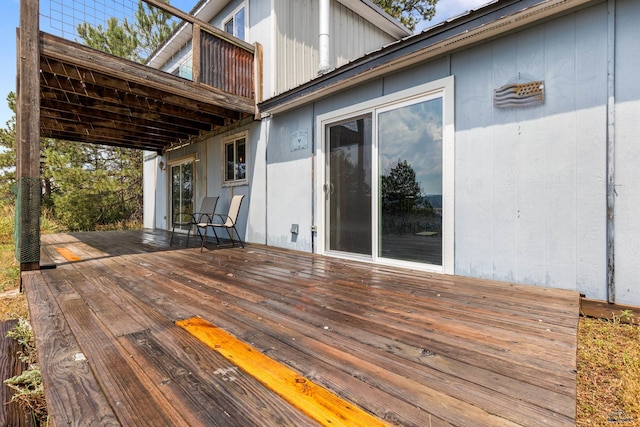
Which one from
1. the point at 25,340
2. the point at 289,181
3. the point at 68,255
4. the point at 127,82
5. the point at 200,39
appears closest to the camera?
the point at 25,340

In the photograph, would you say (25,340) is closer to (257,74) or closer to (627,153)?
(627,153)

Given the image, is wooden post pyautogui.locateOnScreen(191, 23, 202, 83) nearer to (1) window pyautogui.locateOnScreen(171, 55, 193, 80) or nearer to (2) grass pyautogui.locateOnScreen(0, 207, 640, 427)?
(2) grass pyautogui.locateOnScreen(0, 207, 640, 427)

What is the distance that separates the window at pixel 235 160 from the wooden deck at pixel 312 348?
3.26 meters

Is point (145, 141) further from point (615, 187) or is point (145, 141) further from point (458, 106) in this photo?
point (615, 187)

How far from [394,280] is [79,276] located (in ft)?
9.97

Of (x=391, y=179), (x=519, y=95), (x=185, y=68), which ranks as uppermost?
(x=185, y=68)

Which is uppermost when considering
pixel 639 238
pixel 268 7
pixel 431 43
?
pixel 268 7

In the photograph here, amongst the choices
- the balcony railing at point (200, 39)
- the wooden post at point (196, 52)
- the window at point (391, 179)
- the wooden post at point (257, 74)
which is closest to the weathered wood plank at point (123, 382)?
the window at point (391, 179)

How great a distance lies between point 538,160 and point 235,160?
497 centimetres

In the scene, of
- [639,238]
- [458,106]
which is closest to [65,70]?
[458,106]

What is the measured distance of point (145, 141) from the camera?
25.0 feet

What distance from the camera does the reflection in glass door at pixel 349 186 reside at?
3641 mm

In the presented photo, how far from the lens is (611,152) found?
2.08m

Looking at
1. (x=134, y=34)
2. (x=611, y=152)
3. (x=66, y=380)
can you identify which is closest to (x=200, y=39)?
(x=66, y=380)
